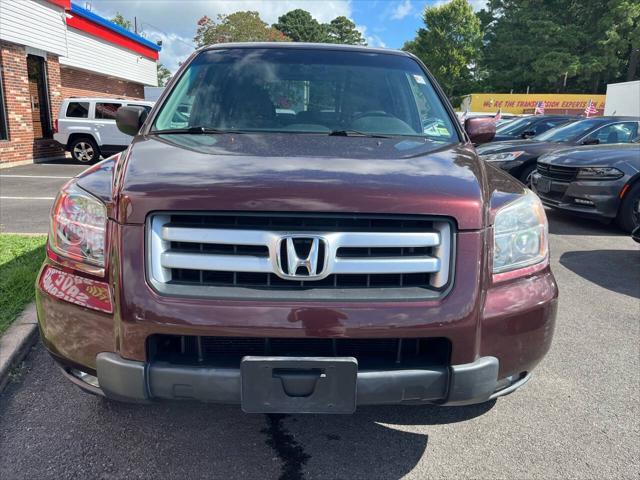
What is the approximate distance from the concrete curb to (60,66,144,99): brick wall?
16671 mm

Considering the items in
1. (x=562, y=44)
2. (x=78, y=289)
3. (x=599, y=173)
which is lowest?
(x=78, y=289)

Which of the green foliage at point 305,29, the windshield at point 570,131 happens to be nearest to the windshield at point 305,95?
the windshield at point 570,131

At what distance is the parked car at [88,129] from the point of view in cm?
1416

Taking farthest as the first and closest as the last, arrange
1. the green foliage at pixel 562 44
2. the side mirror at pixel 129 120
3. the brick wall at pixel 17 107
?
1. the green foliage at pixel 562 44
2. the brick wall at pixel 17 107
3. the side mirror at pixel 129 120

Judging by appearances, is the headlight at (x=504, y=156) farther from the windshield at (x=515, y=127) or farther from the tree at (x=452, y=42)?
the tree at (x=452, y=42)

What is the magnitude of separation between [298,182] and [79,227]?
90 centimetres

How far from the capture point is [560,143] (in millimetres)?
8938

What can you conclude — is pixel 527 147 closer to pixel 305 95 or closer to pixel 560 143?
pixel 560 143

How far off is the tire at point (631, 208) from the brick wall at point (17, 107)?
1345cm

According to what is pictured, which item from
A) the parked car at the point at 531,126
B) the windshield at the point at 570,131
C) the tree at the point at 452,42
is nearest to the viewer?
the windshield at the point at 570,131

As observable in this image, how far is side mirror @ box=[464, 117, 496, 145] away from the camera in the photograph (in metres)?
3.20

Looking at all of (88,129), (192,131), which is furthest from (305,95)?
(88,129)

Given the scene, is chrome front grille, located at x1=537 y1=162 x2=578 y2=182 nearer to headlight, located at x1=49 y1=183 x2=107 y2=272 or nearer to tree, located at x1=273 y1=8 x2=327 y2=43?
headlight, located at x1=49 y1=183 x2=107 y2=272

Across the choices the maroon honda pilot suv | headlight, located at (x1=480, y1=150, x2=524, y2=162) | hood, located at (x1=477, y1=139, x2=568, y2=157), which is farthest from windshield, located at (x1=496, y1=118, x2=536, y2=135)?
the maroon honda pilot suv
